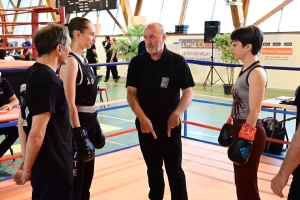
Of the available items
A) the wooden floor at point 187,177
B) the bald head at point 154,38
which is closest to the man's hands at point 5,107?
the wooden floor at point 187,177

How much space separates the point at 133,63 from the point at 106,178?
1496 millimetres

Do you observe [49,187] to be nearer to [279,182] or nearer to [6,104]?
[279,182]

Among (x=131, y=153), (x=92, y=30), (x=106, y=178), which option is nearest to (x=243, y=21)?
(x=131, y=153)

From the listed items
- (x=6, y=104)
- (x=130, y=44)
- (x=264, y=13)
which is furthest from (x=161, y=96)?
(x=130, y=44)

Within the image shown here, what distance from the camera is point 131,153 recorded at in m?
4.74

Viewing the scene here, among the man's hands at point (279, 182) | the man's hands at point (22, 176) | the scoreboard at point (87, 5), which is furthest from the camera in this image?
the scoreboard at point (87, 5)

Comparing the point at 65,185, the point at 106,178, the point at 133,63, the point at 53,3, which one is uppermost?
the point at 53,3

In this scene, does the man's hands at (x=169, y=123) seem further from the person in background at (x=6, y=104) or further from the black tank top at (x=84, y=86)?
the person in background at (x=6, y=104)

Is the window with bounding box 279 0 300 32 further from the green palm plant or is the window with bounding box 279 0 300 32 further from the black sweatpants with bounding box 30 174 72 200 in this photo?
the black sweatpants with bounding box 30 174 72 200

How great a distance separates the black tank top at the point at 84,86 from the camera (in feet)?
8.30

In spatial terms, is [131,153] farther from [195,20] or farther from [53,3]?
[53,3]

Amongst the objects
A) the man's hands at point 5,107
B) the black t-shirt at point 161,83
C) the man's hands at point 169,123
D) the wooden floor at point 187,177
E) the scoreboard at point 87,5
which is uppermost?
the scoreboard at point 87,5

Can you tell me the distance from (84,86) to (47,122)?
77 cm

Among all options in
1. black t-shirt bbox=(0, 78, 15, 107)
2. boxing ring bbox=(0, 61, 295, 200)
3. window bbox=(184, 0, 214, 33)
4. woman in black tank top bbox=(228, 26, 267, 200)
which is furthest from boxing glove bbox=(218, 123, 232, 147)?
window bbox=(184, 0, 214, 33)
